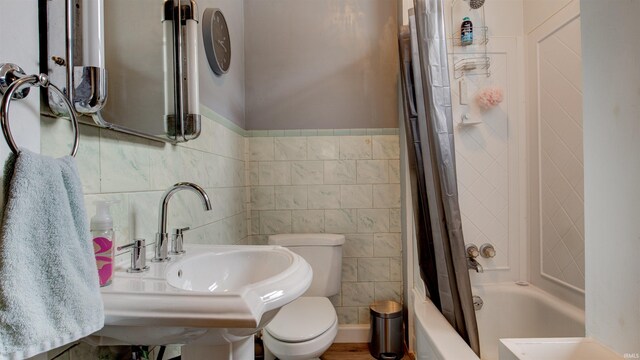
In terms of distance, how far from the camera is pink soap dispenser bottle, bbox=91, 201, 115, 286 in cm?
62

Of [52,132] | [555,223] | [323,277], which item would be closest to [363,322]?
[323,277]

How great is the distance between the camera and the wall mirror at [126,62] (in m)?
0.58

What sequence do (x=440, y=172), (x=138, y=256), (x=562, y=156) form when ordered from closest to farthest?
(x=138, y=256), (x=440, y=172), (x=562, y=156)

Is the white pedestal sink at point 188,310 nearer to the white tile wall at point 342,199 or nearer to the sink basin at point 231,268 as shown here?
the sink basin at point 231,268

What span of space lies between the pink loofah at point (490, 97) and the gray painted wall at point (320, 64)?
0.53 meters

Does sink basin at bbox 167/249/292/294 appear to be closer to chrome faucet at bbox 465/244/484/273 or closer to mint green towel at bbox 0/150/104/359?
mint green towel at bbox 0/150/104/359

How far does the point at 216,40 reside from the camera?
155 centimetres

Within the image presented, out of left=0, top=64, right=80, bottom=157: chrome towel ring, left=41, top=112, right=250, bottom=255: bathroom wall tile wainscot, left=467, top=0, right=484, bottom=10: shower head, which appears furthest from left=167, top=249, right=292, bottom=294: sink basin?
left=467, top=0, right=484, bottom=10: shower head

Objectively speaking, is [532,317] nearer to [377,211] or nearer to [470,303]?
[470,303]

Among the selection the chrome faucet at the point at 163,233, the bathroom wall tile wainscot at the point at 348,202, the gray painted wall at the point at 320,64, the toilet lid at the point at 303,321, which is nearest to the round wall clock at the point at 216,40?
the gray painted wall at the point at 320,64

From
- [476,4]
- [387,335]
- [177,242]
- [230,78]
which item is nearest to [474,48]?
[476,4]

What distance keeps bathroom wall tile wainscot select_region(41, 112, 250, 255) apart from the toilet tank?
1.18 feet

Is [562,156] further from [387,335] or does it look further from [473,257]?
[387,335]

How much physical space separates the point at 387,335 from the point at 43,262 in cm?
183
